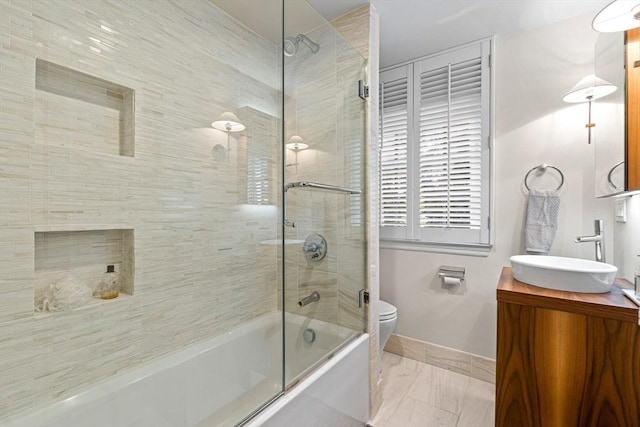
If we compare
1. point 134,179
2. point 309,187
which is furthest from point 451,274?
point 134,179

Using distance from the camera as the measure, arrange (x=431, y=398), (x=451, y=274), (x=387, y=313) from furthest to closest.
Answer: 1. (x=451, y=274)
2. (x=387, y=313)
3. (x=431, y=398)

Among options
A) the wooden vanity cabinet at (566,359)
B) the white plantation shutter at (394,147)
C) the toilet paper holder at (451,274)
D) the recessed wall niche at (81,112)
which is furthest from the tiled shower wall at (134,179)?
the wooden vanity cabinet at (566,359)

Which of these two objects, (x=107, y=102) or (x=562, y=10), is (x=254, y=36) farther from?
(x=562, y=10)

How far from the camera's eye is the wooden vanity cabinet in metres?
1.18

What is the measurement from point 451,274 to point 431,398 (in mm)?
839

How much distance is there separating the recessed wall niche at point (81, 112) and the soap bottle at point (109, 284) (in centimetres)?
57

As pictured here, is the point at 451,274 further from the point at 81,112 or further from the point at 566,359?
the point at 81,112

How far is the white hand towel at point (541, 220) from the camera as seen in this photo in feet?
6.11

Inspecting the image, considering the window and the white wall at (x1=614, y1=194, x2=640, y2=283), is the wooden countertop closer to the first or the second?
the white wall at (x1=614, y1=194, x2=640, y2=283)

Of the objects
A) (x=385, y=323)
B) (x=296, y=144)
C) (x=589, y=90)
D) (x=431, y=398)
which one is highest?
(x=589, y=90)

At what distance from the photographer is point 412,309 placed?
7.93 ft

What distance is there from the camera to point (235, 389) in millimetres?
1583

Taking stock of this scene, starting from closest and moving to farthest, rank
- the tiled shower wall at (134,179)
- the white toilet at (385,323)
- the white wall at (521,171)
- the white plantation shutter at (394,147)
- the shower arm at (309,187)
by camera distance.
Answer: the tiled shower wall at (134,179), the shower arm at (309,187), the white wall at (521,171), the white toilet at (385,323), the white plantation shutter at (394,147)

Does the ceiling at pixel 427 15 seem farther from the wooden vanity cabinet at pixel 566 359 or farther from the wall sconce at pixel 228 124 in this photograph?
the wooden vanity cabinet at pixel 566 359
